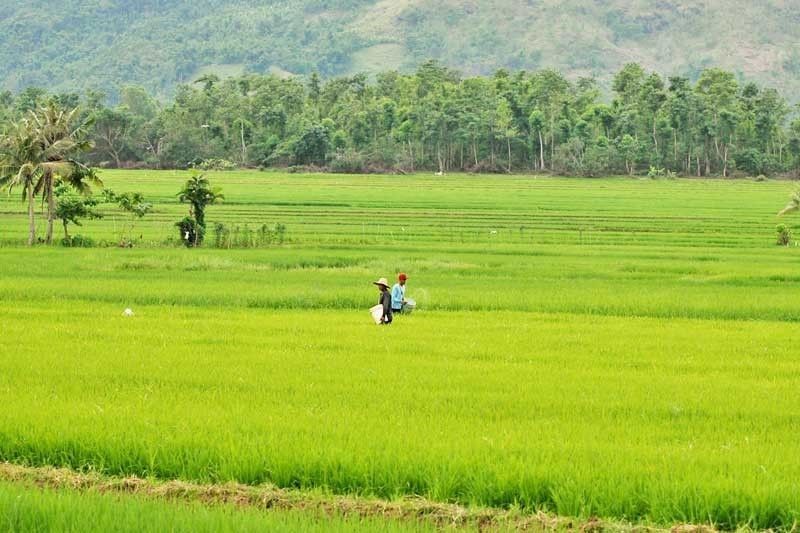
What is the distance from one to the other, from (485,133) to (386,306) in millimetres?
100975

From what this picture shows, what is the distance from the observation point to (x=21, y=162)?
3825cm

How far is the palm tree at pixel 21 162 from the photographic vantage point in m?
37.7

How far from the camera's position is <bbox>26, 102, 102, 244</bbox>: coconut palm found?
1496 inches

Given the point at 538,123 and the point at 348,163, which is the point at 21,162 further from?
the point at 538,123

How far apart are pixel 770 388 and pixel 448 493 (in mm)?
5726

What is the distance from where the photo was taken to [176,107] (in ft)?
432

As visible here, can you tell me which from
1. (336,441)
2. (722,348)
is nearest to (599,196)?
(722,348)

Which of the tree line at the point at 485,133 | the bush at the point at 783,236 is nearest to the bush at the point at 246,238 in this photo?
the bush at the point at 783,236

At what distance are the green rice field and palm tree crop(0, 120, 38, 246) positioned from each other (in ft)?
10.7

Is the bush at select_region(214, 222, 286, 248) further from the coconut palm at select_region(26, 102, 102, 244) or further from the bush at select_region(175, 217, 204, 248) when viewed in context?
the coconut palm at select_region(26, 102, 102, 244)

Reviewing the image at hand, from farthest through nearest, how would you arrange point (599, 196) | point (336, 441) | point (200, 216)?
point (599, 196), point (200, 216), point (336, 441)

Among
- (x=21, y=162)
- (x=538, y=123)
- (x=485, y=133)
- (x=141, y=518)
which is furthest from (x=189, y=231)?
(x=538, y=123)

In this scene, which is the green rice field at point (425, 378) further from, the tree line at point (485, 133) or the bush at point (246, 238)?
the tree line at point (485, 133)

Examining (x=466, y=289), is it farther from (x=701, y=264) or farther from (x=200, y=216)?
(x=200, y=216)
